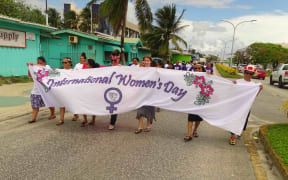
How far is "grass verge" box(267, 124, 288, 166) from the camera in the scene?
4091 millimetres

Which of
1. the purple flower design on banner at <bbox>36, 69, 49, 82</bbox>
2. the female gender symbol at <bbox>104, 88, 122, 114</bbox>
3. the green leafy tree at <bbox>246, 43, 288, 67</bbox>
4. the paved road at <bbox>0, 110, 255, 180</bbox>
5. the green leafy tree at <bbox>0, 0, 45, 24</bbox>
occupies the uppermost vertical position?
the green leafy tree at <bbox>0, 0, 45, 24</bbox>

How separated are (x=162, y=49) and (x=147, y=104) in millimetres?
28554

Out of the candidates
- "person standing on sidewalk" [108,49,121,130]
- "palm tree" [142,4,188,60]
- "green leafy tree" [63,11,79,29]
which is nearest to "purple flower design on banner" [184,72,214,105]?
"person standing on sidewalk" [108,49,121,130]

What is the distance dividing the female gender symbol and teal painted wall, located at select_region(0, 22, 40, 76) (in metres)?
9.99

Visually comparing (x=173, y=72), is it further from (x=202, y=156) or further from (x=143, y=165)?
(x=143, y=165)

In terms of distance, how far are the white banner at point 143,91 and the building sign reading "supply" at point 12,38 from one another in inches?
338

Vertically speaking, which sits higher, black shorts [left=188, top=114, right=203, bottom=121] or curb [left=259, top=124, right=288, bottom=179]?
black shorts [left=188, top=114, right=203, bottom=121]

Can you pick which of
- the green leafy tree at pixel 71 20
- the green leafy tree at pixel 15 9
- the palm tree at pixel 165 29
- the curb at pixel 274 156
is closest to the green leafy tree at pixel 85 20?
the green leafy tree at pixel 71 20

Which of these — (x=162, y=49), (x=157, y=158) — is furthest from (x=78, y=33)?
(x=157, y=158)

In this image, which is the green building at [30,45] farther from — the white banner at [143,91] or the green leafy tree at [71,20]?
the green leafy tree at [71,20]

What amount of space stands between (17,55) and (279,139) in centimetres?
1379

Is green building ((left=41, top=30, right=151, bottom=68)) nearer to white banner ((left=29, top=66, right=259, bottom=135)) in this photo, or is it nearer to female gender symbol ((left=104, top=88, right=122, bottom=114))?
white banner ((left=29, top=66, right=259, bottom=135))

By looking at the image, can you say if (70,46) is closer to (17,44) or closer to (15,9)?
(17,44)

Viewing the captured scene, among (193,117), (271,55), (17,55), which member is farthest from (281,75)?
(271,55)
